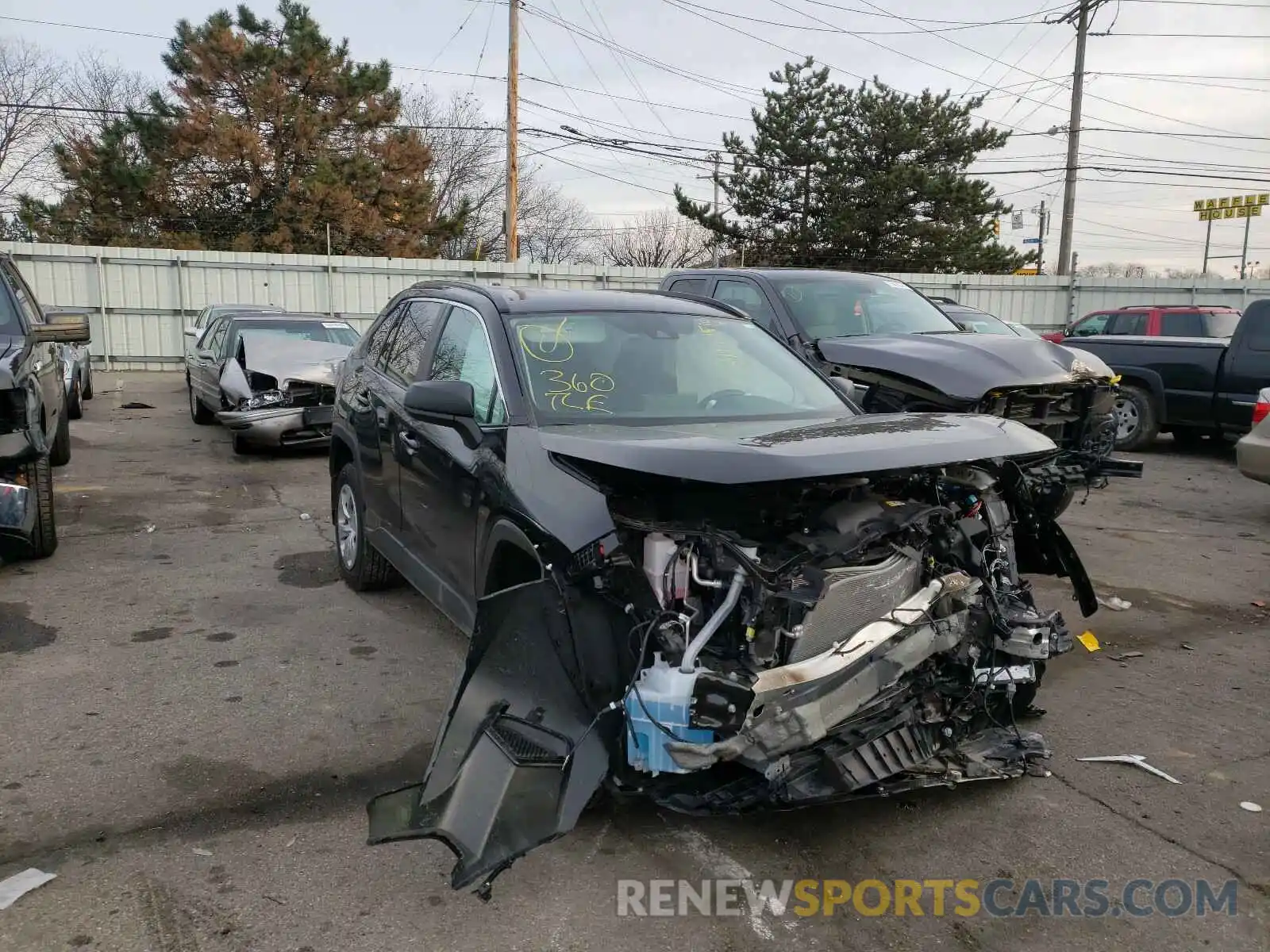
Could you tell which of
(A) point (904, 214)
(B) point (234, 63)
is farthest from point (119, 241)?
(A) point (904, 214)

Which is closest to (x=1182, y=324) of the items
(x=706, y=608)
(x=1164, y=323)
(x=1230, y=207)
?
(x=1164, y=323)

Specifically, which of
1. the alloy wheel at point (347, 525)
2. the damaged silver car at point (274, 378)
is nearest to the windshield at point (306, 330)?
the damaged silver car at point (274, 378)

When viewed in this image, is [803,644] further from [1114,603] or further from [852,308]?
[852,308]

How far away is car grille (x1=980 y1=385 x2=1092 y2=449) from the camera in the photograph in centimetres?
645

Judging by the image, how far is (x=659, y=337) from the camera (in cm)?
442

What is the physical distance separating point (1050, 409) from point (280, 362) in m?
8.15

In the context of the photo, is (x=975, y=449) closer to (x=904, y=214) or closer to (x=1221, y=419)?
(x=1221, y=419)

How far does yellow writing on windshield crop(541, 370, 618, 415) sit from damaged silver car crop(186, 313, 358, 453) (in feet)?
21.7

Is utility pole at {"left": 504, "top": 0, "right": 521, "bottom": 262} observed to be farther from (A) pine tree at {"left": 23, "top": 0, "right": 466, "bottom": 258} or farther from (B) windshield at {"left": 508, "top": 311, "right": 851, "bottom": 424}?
(B) windshield at {"left": 508, "top": 311, "right": 851, "bottom": 424}

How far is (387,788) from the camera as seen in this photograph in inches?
139

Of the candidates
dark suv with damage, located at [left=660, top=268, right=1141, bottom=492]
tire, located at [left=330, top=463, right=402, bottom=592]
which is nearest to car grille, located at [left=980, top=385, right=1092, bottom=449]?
dark suv with damage, located at [left=660, top=268, right=1141, bottom=492]

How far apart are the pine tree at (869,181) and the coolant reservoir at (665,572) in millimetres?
28741

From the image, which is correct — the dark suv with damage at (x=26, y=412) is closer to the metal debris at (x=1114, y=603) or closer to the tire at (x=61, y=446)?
the tire at (x=61, y=446)

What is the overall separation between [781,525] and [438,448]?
5.62ft
